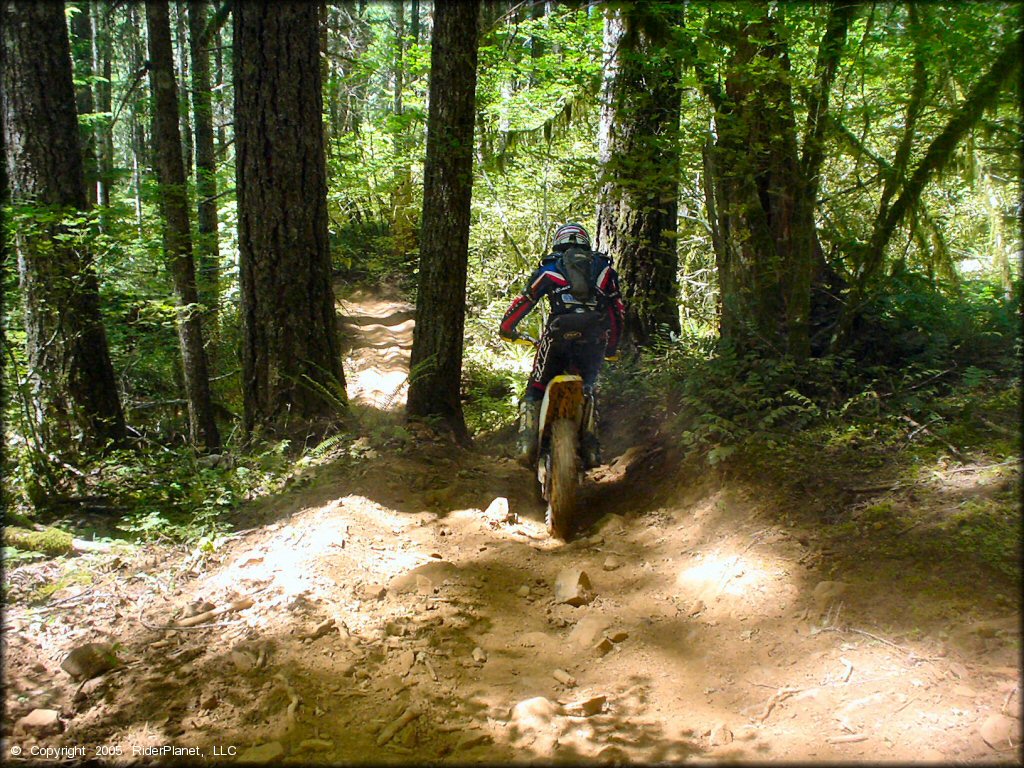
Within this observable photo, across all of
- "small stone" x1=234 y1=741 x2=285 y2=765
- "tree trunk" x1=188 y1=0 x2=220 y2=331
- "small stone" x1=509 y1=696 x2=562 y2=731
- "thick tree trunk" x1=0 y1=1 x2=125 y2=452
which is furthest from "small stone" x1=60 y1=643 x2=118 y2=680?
"tree trunk" x1=188 y1=0 x2=220 y2=331

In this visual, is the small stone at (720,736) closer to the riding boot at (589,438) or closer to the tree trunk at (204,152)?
the riding boot at (589,438)

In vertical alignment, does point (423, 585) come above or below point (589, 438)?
below

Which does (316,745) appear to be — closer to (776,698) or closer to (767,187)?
(776,698)

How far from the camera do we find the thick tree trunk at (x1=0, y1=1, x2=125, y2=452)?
6.47 m

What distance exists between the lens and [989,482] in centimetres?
400

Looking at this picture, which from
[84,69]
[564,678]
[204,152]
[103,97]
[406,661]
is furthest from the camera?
[103,97]

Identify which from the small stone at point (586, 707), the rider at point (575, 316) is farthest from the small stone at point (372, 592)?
the rider at point (575, 316)

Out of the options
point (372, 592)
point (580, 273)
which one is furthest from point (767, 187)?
point (372, 592)

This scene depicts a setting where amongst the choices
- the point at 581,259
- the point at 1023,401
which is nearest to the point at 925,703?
the point at 1023,401

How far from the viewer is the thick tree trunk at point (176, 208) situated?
861cm

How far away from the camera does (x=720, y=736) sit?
2723 millimetres

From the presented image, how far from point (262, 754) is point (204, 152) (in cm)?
1405

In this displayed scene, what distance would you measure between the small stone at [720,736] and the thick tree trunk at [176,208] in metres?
7.35

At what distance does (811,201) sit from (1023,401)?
2228 mm
